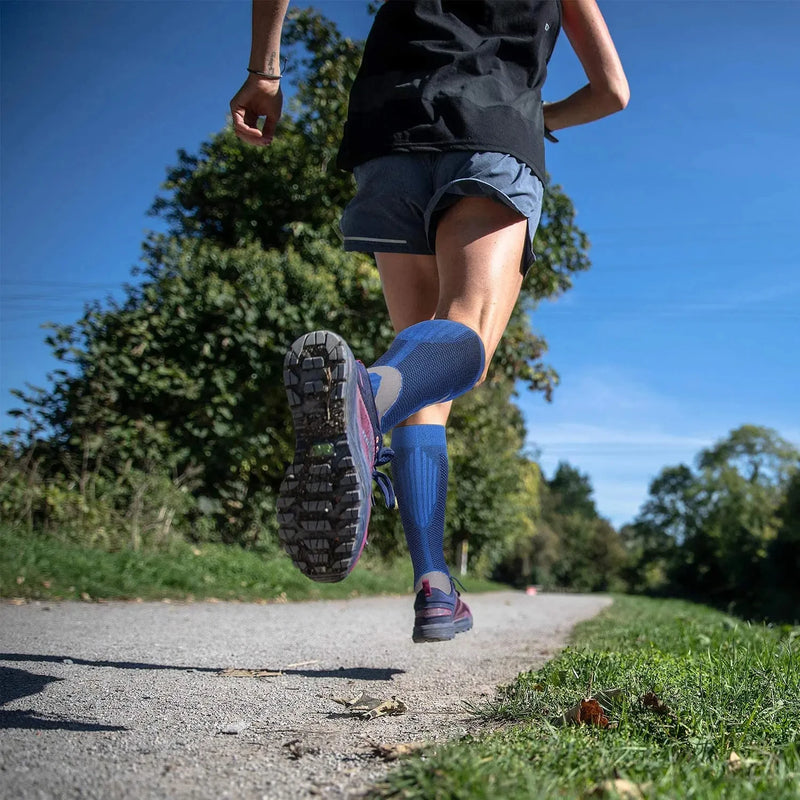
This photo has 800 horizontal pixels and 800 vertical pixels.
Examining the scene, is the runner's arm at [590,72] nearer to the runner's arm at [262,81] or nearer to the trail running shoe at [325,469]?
the runner's arm at [262,81]

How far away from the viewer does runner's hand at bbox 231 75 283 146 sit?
222 centimetres

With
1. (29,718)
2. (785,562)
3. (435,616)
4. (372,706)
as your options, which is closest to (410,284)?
(435,616)

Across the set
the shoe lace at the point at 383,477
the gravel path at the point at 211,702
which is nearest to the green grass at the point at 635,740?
the gravel path at the point at 211,702

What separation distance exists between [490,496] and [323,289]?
36.7 feet

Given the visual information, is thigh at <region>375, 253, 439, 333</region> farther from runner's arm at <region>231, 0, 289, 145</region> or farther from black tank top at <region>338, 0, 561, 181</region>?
runner's arm at <region>231, 0, 289, 145</region>

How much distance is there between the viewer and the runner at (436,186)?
179 cm

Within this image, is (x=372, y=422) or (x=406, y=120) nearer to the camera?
(x=372, y=422)

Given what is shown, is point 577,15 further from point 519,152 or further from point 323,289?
point 323,289

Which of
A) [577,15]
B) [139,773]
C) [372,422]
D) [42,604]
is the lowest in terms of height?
[42,604]

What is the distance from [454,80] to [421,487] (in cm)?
117

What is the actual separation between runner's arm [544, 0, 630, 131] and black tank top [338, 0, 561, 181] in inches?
3.1

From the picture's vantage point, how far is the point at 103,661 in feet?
7.68

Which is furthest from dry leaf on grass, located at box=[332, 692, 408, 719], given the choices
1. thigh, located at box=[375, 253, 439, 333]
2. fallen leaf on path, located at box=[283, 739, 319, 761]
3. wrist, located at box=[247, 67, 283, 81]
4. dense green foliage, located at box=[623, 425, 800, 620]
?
dense green foliage, located at box=[623, 425, 800, 620]

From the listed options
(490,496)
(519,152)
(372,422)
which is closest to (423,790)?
(372,422)
